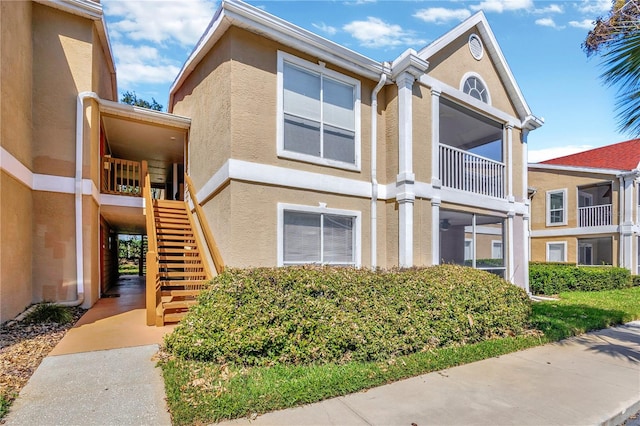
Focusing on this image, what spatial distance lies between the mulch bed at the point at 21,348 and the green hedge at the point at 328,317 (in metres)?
1.69

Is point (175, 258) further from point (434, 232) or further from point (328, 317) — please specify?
point (434, 232)

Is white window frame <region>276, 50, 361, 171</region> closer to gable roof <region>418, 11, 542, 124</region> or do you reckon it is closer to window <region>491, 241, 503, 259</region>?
gable roof <region>418, 11, 542, 124</region>

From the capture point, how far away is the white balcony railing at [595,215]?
19.1 m

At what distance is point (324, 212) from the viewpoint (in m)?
8.07

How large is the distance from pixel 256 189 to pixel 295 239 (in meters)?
1.43

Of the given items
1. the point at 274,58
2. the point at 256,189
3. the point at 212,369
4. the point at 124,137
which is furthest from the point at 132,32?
the point at 212,369

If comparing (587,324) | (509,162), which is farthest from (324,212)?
(509,162)

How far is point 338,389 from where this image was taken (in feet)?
13.5

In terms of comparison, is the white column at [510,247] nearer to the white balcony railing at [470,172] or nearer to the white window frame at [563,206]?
the white balcony railing at [470,172]

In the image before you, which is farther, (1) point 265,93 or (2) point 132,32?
(2) point 132,32

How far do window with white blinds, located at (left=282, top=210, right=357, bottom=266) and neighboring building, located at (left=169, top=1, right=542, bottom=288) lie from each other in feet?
0.09

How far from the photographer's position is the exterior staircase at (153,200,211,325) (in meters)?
7.09

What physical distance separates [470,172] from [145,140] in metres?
11.0

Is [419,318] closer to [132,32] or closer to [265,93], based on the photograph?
[265,93]
